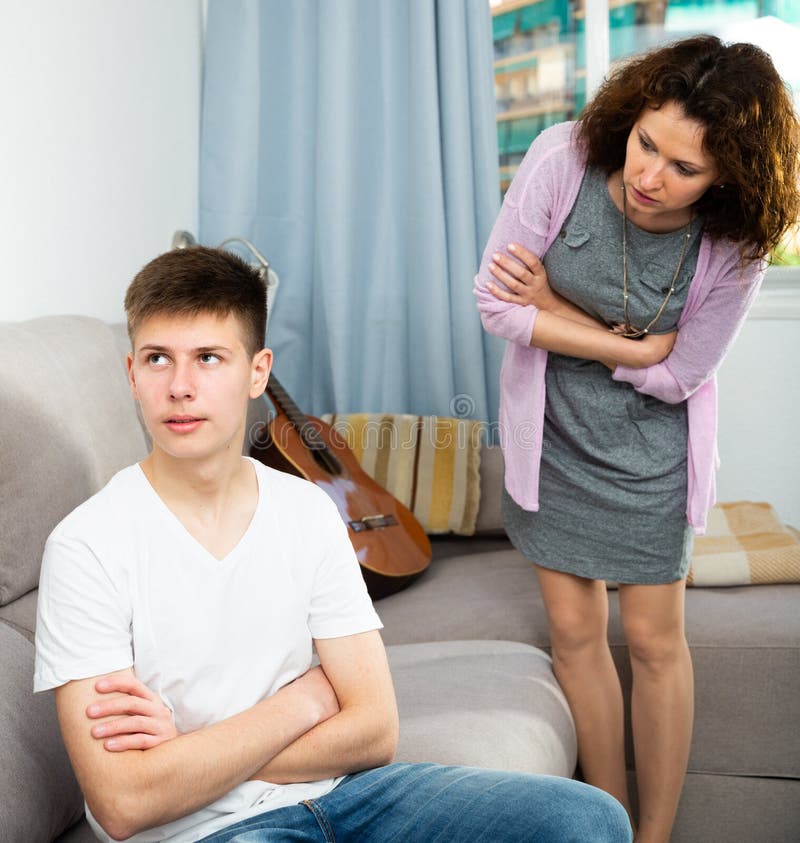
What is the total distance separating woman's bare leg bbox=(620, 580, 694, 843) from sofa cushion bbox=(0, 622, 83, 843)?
97 centimetres

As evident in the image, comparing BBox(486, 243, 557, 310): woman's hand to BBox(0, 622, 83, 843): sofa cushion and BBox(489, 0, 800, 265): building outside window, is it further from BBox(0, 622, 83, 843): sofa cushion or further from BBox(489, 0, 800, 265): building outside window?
BBox(489, 0, 800, 265): building outside window

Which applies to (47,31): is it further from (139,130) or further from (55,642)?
(55,642)

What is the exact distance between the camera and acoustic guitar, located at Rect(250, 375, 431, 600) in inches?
82.4

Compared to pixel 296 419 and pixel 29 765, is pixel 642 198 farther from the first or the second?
pixel 29 765

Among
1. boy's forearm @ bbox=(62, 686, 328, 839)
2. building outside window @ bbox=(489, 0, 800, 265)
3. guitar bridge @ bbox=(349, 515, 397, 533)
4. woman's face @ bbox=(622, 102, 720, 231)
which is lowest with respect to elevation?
boy's forearm @ bbox=(62, 686, 328, 839)

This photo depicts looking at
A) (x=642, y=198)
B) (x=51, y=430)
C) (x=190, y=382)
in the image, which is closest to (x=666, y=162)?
(x=642, y=198)

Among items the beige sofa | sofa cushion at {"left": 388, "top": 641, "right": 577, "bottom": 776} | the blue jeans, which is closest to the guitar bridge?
the beige sofa

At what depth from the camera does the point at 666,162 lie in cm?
147

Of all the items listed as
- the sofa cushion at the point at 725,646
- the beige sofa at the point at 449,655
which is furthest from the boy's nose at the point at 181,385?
the sofa cushion at the point at 725,646

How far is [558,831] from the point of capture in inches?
41.6

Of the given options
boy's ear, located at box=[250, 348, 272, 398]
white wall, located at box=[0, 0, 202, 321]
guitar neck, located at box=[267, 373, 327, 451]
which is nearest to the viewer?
boy's ear, located at box=[250, 348, 272, 398]

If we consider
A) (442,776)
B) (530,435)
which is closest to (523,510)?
(530,435)

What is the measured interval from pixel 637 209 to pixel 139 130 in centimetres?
139

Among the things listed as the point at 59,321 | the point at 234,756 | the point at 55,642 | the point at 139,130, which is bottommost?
the point at 234,756
